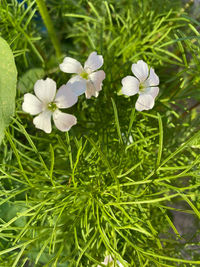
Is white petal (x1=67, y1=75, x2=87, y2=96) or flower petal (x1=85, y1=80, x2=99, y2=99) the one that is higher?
white petal (x1=67, y1=75, x2=87, y2=96)

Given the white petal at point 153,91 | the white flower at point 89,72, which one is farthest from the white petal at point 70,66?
the white petal at point 153,91

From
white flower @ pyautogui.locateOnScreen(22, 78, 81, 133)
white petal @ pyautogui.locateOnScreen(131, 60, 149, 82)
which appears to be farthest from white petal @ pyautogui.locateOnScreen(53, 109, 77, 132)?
white petal @ pyautogui.locateOnScreen(131, 60, 149, 82)

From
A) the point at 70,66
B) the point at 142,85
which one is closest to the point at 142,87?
the point at 142,85

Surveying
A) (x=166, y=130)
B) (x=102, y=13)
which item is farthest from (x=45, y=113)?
(x=102, y=13)

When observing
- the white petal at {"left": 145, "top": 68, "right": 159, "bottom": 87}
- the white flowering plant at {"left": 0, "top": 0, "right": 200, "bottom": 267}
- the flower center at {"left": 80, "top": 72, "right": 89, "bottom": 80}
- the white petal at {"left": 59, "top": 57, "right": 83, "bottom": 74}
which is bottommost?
the white flowering plant at {"left": 0, "top": 0, "right": 200, "bottom": 267}

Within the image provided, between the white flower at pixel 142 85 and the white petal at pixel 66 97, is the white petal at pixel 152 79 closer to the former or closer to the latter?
the white flower at pixel 142 85

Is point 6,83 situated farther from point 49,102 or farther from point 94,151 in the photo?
point 94,151

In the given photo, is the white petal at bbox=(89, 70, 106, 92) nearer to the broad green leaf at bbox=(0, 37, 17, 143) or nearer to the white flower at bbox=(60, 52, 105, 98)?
the white flower at bbox=(60, 52, 105, 98)
